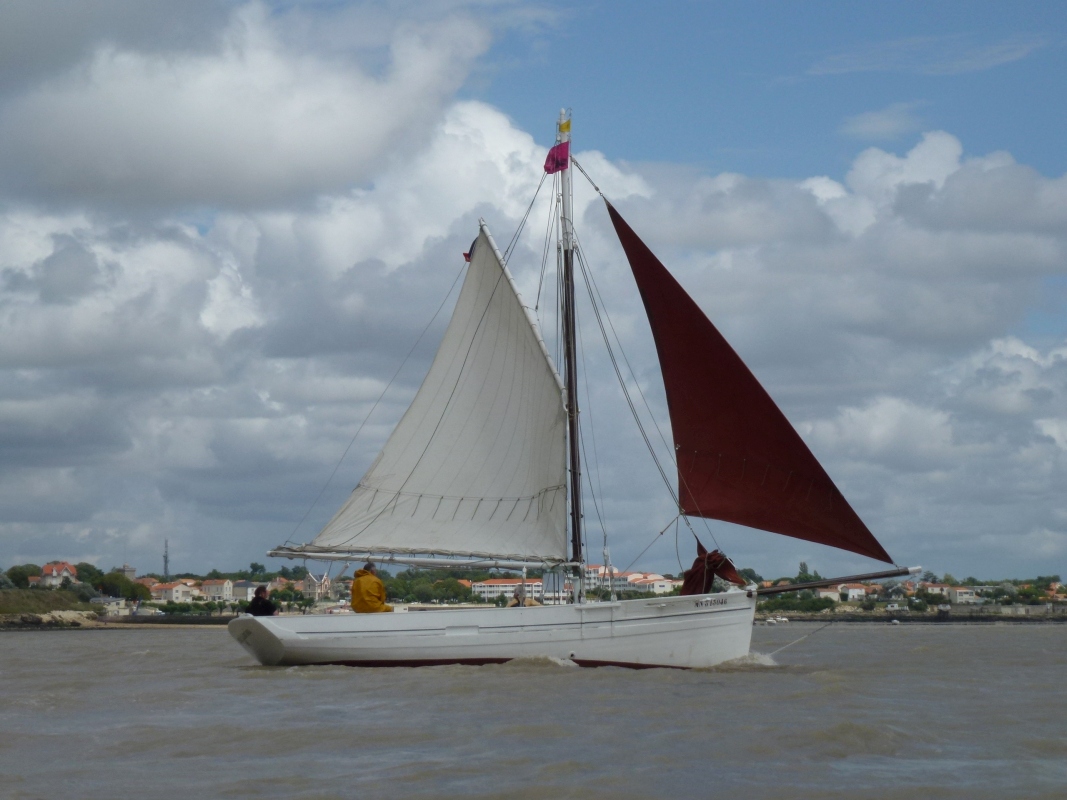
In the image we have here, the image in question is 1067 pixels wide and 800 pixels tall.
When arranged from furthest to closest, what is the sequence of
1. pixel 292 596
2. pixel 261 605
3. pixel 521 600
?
pixel 292 596
pixel 261 605
pixel 521 600

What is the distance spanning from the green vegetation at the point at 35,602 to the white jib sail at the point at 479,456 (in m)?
102

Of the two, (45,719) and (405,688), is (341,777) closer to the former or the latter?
(45,719)

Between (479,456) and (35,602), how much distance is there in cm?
11032

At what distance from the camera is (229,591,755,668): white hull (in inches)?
1022

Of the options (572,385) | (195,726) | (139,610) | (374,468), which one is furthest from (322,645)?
(139,610)

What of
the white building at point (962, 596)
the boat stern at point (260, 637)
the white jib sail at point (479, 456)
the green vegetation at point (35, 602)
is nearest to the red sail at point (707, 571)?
the white jib sail at point (479, 456)

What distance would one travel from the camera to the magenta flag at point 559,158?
29688 mm

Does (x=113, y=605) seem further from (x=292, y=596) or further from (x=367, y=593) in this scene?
(x=367, y=593)

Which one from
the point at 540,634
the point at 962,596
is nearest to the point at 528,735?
the point at 540,634

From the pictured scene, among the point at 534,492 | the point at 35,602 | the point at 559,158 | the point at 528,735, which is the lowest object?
the point at 35,602

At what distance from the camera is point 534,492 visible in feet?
91.2

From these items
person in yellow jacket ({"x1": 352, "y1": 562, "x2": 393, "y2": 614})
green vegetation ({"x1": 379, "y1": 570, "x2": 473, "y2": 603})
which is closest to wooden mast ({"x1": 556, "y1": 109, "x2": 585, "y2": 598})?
person in yellow jacket ({"x1": 352, "y1": 562, "x2": 393, "y2": 614})

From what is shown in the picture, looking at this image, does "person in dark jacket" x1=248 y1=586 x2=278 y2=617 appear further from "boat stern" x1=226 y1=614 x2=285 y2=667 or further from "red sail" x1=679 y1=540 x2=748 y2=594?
"red sail" x1=679 y1=540 x2=748 y2=594

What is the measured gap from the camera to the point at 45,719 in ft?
61.2
